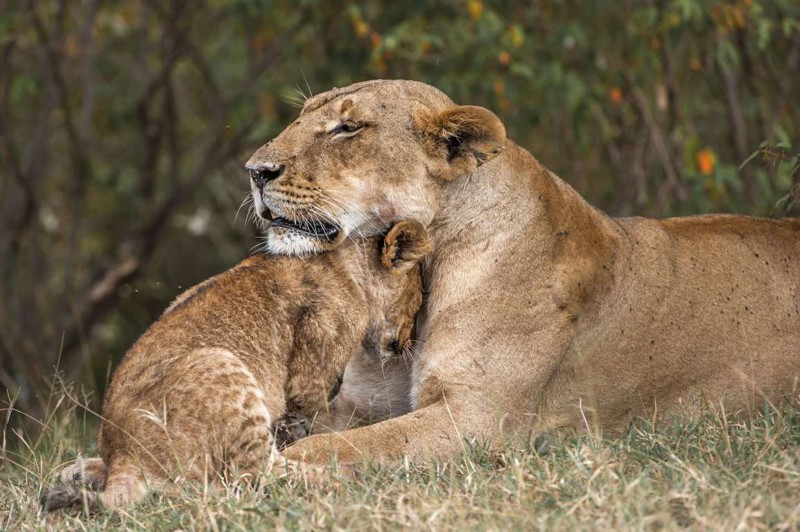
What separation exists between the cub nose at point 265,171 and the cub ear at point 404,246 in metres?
0.46

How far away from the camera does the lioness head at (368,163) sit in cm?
458

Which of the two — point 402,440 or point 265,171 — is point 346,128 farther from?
point 402,440

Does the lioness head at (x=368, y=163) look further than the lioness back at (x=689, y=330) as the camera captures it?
No

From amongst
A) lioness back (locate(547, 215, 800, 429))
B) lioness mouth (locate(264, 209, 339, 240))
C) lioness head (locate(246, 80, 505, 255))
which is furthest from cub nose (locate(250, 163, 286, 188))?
lioness back (locate(547, 215, 800, 429))

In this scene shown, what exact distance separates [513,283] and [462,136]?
22.4 inches

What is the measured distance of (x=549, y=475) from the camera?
3.66m

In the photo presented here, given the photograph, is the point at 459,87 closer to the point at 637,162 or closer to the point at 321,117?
the point at 637,162

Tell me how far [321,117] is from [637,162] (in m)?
4.81

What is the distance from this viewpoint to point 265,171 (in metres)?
4.59

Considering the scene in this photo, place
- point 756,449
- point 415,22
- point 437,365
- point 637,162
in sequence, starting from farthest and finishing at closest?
point 637,162 < point 415,22 < point 437,365 < point 756,449

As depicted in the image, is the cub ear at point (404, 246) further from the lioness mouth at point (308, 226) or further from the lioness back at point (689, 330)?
the lioness back at point (689, 330)

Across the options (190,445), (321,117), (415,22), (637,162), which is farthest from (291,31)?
(190,445)

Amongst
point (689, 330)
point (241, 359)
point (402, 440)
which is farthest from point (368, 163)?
point (689, 330)

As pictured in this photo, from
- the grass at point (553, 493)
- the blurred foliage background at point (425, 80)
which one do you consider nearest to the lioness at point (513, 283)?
the grass at point (553, 493)
